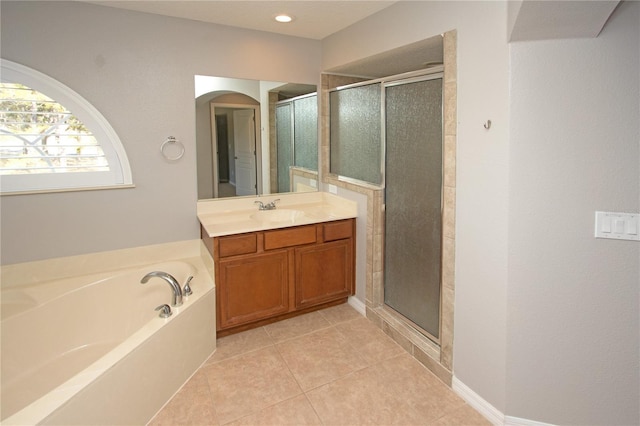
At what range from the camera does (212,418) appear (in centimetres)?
206

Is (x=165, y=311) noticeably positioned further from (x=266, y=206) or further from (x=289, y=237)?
(x=266, y=206)

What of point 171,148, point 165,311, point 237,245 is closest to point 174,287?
point 165,311

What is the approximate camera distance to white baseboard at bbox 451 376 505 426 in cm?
200

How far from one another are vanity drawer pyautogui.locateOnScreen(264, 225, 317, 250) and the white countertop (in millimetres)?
48

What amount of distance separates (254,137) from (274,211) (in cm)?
67

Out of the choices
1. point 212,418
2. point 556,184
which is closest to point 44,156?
point 212,418

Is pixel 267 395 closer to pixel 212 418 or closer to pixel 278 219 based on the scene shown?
pixel 212 418

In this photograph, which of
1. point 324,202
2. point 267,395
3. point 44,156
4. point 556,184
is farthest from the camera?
point 324,202

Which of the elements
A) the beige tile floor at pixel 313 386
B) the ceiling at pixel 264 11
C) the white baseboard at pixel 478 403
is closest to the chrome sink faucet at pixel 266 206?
the beige tile floor at pixel 313 386

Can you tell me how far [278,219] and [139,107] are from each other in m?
1.38

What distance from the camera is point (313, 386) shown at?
2.32 m

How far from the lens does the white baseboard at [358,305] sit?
127 inches

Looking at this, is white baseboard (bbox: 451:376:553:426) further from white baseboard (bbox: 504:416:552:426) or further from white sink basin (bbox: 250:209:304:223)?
white sink basin (bbox: 250:209:304:223)

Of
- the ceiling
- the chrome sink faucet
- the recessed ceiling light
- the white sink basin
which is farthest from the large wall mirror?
the recessed ceiling light
